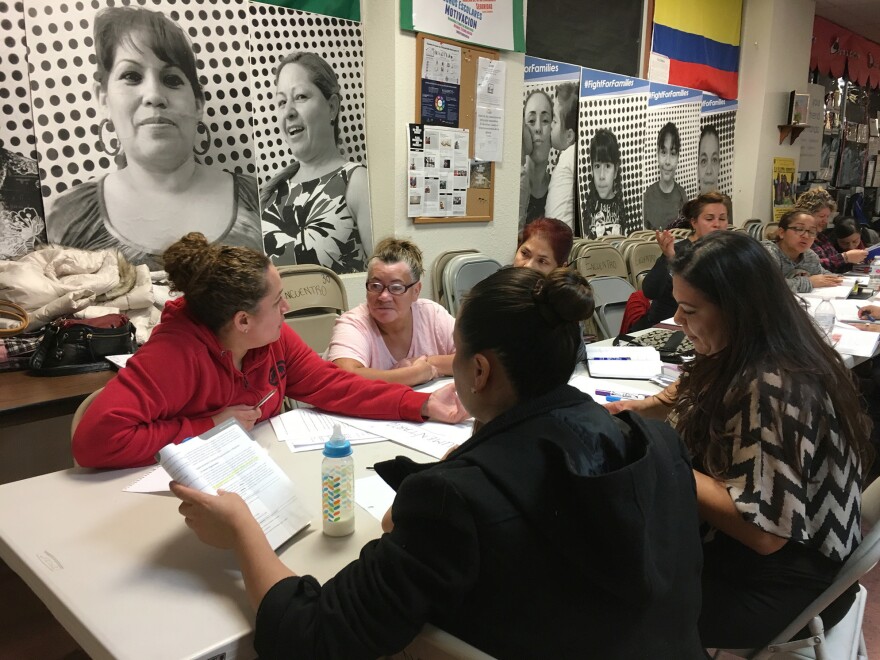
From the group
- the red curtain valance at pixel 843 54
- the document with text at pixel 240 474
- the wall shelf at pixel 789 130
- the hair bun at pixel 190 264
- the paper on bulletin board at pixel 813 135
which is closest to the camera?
the document with text at pixel 240 474

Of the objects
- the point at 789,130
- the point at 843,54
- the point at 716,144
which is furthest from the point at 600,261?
the point at 843,54

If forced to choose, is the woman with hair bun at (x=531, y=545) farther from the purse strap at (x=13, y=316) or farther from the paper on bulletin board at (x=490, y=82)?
the paper on bulletin board at (x=490, y=82)

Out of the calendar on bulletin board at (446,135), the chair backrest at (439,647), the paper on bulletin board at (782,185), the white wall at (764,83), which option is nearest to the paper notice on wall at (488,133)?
the calendar on bulletin board at (446,135)

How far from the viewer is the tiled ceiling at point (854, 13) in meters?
7.37

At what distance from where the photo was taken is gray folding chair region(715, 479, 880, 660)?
3.89ft

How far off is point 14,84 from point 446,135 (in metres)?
2.18

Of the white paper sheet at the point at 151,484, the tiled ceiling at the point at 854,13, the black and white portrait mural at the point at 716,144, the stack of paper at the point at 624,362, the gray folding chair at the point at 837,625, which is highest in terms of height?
the tiled ceiling at the point at 854,13

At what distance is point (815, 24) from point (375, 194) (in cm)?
704

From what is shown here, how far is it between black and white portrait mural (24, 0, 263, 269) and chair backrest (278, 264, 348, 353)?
1.31 ft

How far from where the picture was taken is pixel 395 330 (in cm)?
240

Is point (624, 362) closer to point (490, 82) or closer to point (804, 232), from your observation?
point (490, 82)

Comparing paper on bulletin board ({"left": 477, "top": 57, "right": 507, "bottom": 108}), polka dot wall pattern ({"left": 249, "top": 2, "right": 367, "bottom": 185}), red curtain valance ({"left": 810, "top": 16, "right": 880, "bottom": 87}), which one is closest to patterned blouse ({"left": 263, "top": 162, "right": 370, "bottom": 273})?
polka dot wall pattern ({"left": 249, "top": 2, "right": 367, "bottom": 185})

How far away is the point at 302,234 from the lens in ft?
11.6

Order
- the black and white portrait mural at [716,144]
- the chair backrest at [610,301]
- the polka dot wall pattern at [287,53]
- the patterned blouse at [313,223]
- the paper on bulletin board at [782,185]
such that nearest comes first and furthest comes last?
the polka dot wall pattern at [287,53] → the patterned blouse at [313,223] → the chair backrest at [610,301] → the black and white portrait mural at [716,144] → the paper on bulletin board at [782,185]
